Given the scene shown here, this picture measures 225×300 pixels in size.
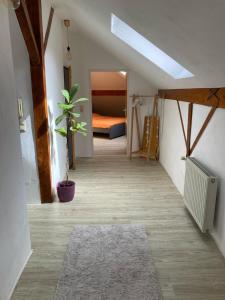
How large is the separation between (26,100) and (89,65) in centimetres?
257

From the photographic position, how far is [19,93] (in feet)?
9.52

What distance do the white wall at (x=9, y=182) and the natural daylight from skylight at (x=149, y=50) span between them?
158 centimetres

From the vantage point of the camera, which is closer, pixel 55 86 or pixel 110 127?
pixel 55 86

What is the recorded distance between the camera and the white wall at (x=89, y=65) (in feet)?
16.7

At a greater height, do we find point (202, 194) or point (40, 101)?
point (40, 101)

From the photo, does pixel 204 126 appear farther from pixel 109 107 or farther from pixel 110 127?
pixel 109 107

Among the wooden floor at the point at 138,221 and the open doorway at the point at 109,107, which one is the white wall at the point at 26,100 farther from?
the open doorway at the point at 109,107

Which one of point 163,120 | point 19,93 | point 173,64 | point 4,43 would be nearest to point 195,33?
point 4,43

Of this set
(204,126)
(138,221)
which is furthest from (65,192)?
(204,126)

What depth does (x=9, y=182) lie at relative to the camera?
1826 mm

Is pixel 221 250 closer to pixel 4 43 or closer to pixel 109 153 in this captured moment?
pixel 4 43

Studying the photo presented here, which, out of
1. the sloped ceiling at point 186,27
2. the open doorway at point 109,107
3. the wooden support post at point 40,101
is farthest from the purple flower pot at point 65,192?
the open doorway at point 109,107

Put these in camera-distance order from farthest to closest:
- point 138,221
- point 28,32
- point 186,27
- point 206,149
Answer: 1. point 138,221
2. point 206,149
3. point 28,32
4. point 186,27

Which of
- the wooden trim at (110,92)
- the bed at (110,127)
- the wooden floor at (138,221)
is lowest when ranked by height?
the wooden floor at (138,221)
